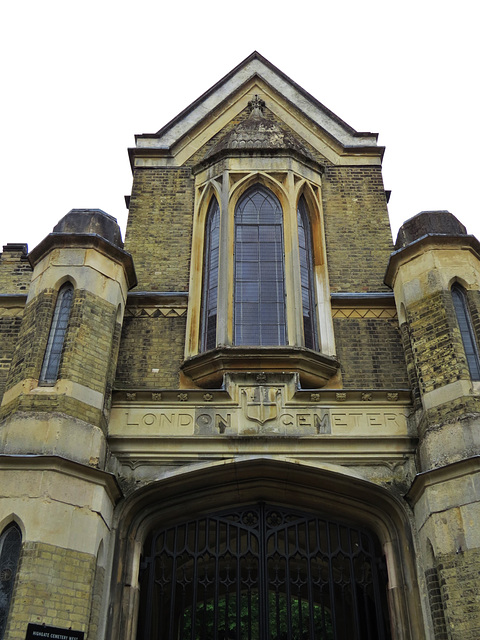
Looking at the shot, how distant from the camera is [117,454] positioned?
8875 mm

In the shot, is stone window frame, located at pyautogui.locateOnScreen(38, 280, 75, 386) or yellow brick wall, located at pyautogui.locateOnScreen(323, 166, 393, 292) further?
yellow brick wall, located at pyautogui.locateOnScreen(323, 166, 393, 292)

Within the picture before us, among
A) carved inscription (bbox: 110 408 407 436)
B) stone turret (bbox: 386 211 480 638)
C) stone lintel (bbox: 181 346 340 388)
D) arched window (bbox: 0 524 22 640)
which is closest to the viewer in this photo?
arched window (bbox: 0 524 22 640)

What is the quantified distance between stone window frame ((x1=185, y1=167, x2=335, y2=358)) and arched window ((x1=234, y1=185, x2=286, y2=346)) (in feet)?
0.54

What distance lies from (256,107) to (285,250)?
424 cm

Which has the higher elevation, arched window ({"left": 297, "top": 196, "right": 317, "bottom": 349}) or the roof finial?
the roof finial

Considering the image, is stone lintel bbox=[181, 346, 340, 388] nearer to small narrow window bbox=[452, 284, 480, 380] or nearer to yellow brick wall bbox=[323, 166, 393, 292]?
yellow brick wall bbox=[323, 166, 393, 292]

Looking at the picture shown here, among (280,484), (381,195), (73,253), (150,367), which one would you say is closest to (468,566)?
(280,484)

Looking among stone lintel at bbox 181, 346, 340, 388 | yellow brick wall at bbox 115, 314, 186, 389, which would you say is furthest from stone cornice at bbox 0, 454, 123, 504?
stone lintel at bbox 181, 346, 340, 388

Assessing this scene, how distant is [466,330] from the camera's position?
922cm

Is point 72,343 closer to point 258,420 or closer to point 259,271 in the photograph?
point 258,420

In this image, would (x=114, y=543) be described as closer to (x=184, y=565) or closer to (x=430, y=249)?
(x=184, y=565)

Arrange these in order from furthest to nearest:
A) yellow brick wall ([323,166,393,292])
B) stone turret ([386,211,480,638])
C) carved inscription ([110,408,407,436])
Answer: yellow brick wall ([323,166,393,292]), carved inscription ([110,408,407,436]), stone turret ([386,211,480,638])

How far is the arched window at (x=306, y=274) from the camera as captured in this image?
34.4 ft

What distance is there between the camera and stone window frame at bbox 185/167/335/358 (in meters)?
10.3
